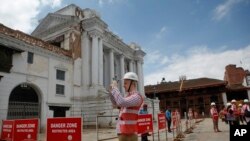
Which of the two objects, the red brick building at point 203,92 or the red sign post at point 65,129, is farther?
the red brick building at point 203,92

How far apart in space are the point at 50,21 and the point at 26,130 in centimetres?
2817

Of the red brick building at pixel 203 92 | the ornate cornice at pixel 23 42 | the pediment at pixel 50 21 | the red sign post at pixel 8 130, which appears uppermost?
the pediment at pixel 50 21

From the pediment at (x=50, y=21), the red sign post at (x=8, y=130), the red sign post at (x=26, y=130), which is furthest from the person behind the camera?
the pediment at (x=50, y=21)

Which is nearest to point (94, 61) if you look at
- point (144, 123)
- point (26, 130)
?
point (144, 123)

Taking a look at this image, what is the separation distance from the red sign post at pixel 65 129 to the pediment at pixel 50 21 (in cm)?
2581

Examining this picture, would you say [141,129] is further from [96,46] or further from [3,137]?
[96,46]

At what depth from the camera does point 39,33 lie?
115 ft

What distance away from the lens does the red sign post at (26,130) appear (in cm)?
812

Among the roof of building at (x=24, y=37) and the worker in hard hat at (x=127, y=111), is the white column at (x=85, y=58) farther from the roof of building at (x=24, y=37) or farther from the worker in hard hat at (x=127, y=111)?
the worker in hard hat at (x=127, y=111)

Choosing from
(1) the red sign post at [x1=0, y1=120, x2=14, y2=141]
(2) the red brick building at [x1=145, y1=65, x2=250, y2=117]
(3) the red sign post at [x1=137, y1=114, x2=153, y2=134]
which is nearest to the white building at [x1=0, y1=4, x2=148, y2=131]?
(1) the red sign post at [x1=0, y1=120, x2=14, y2=141]

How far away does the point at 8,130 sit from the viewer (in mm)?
10164

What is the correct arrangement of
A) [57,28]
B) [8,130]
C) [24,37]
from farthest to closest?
[57,28], [24,37], [8,130]

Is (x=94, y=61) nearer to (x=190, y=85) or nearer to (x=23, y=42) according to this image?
(x=23, y=42)

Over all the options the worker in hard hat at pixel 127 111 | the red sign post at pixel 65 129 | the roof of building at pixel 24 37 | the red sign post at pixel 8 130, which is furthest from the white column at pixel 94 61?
the worker in hard hat at pixel 127 111
